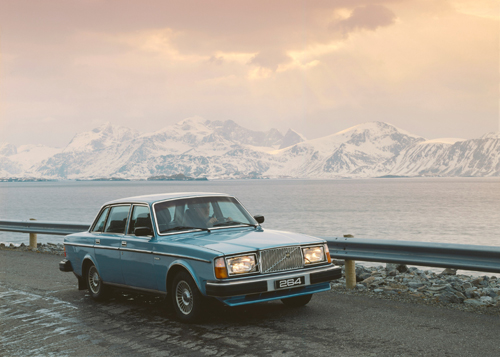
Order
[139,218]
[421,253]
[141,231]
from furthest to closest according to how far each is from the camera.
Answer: [421,253] → [139,218] → [141,231]

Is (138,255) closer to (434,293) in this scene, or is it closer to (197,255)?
(197,255)

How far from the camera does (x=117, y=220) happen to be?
7840 millimetres

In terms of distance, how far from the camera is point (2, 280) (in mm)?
10039

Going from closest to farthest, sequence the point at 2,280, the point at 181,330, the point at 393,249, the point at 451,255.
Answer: the point at 181,330
the point at 451,255
the point at 393,249
the point at 2,280

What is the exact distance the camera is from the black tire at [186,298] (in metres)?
6.17

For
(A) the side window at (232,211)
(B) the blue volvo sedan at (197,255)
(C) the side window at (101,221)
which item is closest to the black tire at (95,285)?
(B) the blue volvo sedan at (197,255)

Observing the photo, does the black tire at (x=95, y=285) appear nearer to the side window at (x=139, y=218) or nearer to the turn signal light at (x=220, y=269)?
the side window at (x=139, y=218)

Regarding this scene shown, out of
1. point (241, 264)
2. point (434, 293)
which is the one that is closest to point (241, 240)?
point (241, 264)

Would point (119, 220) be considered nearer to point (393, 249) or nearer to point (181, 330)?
point (181, 330)

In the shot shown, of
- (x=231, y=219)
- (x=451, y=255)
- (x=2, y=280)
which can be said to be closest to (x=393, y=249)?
(x=451, y=255)

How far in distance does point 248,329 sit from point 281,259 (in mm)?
856

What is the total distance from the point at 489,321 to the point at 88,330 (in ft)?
15.0

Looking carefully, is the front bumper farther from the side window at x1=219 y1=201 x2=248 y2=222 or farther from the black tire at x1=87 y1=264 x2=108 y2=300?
the black tire at x1=87 y1=264 x2=108 y2=300

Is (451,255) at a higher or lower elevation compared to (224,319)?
higher
